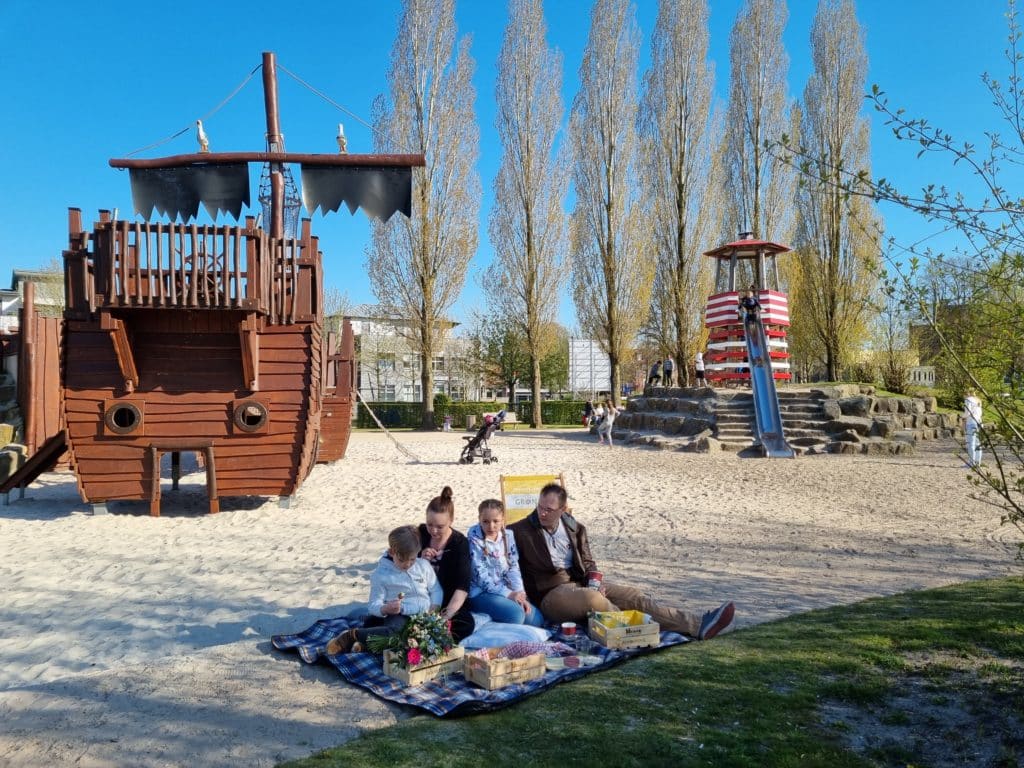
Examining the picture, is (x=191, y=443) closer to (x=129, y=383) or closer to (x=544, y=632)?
(x=129, y=383)

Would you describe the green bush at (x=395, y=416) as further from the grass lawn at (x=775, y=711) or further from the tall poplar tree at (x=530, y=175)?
the grass lawn at (x=775, y=711)

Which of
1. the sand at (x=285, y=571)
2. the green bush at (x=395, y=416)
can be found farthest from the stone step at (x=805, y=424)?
the green bush at (x=395, y=416)

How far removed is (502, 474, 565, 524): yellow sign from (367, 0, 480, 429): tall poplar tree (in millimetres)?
21422

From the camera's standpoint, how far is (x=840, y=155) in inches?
1212

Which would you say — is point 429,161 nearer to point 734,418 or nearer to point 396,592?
point 734,418

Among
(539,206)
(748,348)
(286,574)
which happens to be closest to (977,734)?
(286,574)

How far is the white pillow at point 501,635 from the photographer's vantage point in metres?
4.39

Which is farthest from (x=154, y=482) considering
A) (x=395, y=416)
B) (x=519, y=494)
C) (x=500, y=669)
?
(x=395, y=416)

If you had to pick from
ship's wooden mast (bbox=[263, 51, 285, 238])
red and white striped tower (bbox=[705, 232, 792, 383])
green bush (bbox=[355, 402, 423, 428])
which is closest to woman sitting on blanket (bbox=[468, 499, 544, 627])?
ship's wooden mast (bbox=[263, 51, 285, 238])

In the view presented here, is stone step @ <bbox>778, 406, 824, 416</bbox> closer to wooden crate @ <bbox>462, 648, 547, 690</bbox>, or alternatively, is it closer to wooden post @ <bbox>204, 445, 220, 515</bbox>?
wooden post @ <bbox>204, 445, 220, 515</bbox>

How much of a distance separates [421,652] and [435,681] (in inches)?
7.2

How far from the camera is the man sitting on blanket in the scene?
4.81 meters

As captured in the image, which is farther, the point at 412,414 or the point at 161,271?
the point at 412,414

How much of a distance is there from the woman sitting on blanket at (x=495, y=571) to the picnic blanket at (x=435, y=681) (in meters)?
0.61
